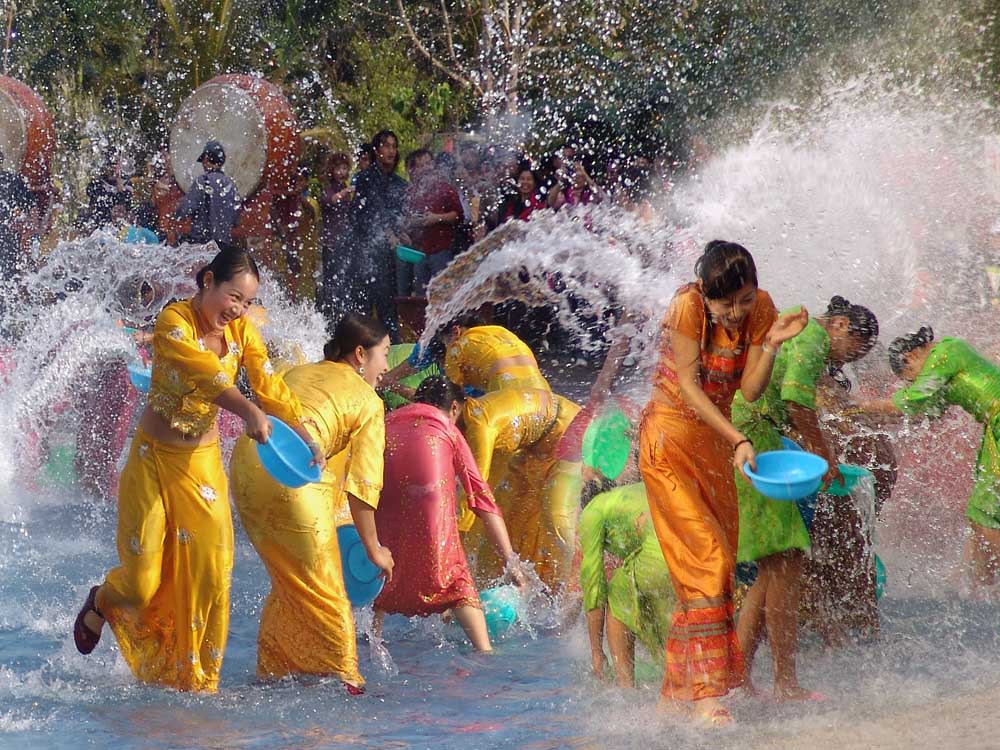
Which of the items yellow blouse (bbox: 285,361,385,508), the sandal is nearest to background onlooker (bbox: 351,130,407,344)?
yellow blouse (bbox: 285,361,385,508)

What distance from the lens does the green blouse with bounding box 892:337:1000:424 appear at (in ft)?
20.3

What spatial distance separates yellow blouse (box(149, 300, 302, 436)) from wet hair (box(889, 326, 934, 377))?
2.77 metres

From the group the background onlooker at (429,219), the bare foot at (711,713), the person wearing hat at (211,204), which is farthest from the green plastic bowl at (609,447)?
the person wearing hat at (211,204)

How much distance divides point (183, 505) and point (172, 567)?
241 mm

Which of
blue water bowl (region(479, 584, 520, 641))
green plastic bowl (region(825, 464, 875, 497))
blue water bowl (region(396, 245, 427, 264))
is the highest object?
blue water bowl (region(396, 245, 427, 264))

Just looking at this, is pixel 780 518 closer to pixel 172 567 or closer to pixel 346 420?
pixel 346 420

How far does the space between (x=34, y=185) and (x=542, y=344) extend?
7.48 meters

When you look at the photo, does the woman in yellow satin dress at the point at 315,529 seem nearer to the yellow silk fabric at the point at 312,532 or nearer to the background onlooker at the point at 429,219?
the yellow silk fabric at the point at 312,532

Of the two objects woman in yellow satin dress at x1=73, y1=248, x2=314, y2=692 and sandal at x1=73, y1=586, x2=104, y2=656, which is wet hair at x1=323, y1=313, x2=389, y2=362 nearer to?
woman in yellow satin dress at x1=73, y1=248, x2=314, y2=692

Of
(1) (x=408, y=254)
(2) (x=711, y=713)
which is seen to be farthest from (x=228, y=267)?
(1) (x=408, y=254)

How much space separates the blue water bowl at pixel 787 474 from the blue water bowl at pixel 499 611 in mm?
2136

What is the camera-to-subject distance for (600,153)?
13344 millimetres

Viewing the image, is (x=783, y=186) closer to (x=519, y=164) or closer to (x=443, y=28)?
(x=519, y=164)

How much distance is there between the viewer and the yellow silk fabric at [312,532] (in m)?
5.17
